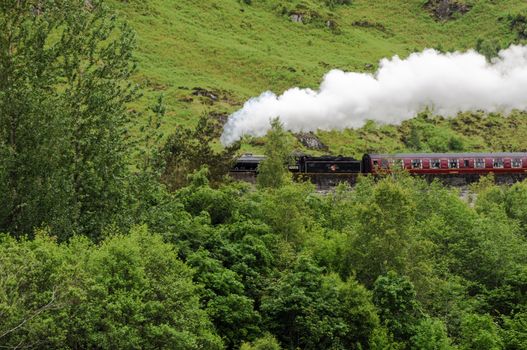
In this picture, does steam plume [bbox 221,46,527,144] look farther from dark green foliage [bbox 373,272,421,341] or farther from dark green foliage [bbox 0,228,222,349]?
dark green foliage [bbox 0,228,222,349]

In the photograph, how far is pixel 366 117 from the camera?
91688 millimetres

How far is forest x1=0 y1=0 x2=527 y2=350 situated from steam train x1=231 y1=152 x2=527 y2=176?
24938 millimetres

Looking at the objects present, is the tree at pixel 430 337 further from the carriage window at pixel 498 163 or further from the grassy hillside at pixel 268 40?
the grassy hillside at pixel 268 40

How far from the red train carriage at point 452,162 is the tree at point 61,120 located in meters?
51.0

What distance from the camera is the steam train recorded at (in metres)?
81.8

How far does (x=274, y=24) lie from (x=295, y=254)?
406ft

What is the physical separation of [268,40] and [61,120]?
126761mm

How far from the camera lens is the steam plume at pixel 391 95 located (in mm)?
87438

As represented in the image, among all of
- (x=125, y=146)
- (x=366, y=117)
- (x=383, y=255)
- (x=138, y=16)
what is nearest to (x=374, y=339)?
(x=383, y=255)

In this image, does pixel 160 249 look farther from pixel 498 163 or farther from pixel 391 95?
pixel 498 163

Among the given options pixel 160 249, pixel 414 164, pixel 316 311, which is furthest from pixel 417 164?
pixel 160 249

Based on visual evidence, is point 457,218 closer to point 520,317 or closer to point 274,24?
point 520,317

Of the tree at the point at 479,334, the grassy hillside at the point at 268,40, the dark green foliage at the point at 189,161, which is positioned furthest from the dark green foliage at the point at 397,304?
the grassy hillside at the point at 268,40

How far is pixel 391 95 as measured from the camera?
3654 inches
